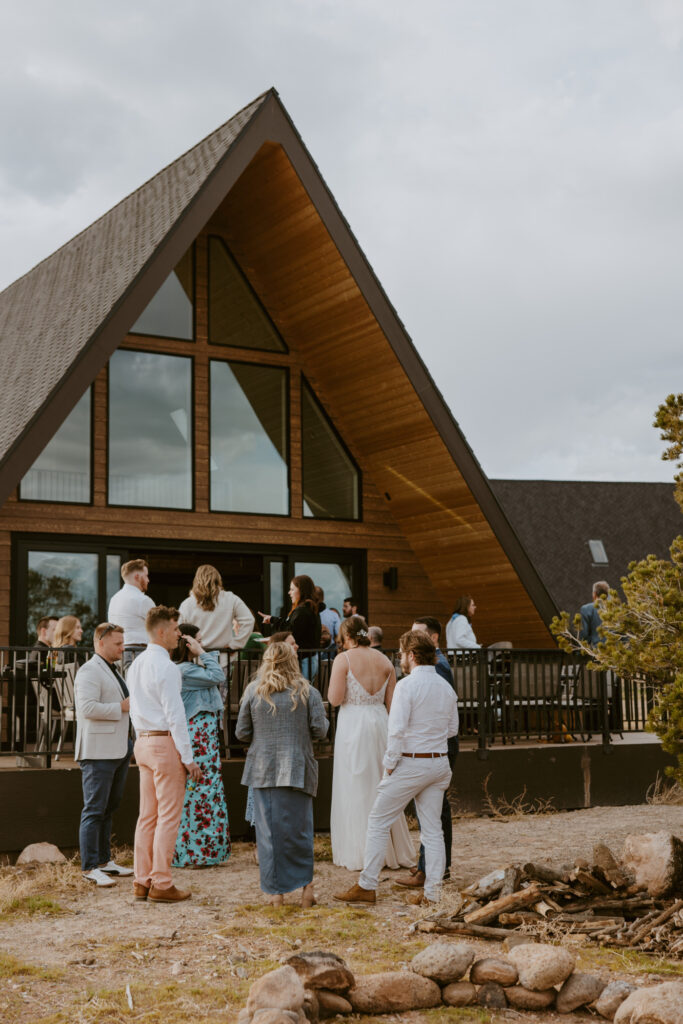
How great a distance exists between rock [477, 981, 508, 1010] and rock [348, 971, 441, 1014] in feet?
0.68

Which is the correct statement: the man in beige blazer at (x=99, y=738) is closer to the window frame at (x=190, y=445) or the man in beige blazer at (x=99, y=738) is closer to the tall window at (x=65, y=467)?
the tall window at (x=65, y=467)

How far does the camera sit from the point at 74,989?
5.61m

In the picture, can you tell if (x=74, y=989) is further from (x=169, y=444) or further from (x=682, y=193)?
(x=682, y=193)

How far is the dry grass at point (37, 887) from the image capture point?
7387mm

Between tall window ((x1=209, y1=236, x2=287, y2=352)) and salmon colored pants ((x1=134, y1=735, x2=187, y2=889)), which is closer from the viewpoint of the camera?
salmon colored pants ((x1=134, y1=735, x2=187, y2=889))

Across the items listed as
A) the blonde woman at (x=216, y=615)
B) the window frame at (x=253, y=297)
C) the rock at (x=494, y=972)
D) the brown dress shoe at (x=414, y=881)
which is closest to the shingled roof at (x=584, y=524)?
the window frame at (x=253, y=297)

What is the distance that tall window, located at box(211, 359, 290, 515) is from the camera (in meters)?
13.8

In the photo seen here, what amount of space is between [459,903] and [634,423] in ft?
253

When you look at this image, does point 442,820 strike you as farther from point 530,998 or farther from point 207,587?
point 530,998

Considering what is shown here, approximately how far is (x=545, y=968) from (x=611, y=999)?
328 mm

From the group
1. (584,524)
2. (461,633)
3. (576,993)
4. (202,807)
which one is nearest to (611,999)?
(576,993)

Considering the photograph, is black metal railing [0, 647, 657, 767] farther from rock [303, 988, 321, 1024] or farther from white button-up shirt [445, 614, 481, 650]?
rock [303, 988, 321, 1024]

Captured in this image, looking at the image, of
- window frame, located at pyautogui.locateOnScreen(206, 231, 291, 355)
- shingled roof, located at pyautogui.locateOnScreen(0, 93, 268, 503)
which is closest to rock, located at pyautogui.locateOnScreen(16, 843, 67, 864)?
shingled roof, located at pyautogui.locateOnScreen(0, 93, 268, 503)

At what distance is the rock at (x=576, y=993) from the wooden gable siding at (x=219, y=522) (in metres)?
8.04
